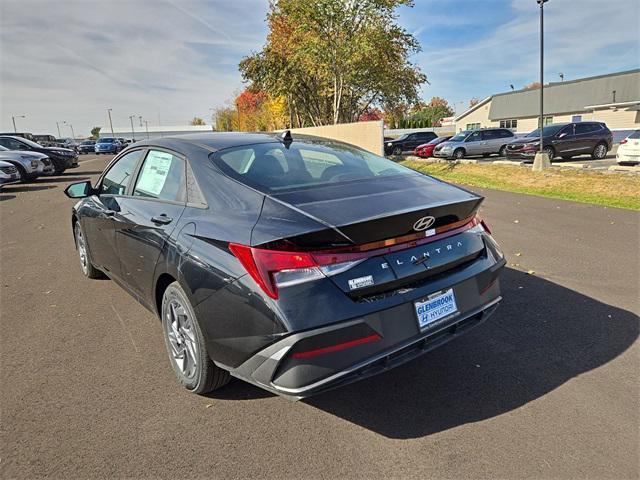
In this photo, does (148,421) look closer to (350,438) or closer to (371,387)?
(350,438)

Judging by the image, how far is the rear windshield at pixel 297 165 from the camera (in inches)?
115

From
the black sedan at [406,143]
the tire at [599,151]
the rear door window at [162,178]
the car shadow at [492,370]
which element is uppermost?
the rear door window at [162,178]

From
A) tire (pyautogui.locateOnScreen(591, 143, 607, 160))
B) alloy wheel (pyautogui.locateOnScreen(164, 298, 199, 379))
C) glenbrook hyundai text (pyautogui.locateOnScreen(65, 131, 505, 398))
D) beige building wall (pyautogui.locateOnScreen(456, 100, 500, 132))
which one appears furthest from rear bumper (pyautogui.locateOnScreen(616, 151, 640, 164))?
beige building wall (pyautogui.locateOnScreen(456, 100, 500, 132))

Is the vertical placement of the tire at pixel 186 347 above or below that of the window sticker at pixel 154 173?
below

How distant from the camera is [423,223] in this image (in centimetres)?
253

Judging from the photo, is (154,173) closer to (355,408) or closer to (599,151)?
(355,408)

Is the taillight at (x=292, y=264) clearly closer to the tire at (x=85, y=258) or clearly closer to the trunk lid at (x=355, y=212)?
the trunk lid at (x=355, y=212)

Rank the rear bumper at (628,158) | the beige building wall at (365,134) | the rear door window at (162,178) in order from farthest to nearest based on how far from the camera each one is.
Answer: the beige building wall at (365,134), the rear bumper at (628,158), the rear door window at (162,178)

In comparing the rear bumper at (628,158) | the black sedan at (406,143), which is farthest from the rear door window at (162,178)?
the black sedan at (406,143)

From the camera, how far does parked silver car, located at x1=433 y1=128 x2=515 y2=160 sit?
73.2 feet

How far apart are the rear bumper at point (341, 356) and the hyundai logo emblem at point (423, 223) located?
402 mm

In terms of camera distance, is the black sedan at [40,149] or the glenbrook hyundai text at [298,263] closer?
the glenbrook hyundai text at [298,263]

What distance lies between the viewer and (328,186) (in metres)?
2.91

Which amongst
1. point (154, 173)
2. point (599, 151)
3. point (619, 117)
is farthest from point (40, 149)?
point (619, 117)
